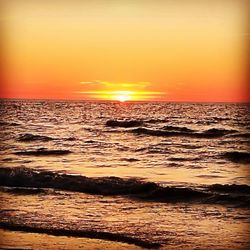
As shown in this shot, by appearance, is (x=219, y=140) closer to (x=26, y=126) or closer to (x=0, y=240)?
(x=26, y=126)

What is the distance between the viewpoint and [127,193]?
3.66 metres

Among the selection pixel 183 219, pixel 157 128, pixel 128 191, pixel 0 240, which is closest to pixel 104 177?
pixel 128 191

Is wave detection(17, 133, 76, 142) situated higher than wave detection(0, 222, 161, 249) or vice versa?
wave detection(0, 222, 161, 249)

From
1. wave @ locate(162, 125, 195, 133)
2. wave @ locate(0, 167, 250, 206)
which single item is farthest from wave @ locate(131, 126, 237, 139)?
wave @ locate(0, 167, 250, 206)

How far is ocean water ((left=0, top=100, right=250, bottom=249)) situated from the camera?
225cm

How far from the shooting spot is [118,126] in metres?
10.7

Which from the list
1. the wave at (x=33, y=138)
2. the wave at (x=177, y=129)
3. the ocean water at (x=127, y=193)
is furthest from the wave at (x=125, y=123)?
the ocean water at (x=127, y=193)

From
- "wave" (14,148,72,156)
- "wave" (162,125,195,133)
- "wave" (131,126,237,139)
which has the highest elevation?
"wave" (14,148,72,156)

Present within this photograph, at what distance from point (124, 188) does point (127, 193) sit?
0.40 ft

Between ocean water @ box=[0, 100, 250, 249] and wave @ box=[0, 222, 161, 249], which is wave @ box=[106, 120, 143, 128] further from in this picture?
wave @ box=[0, 222, 161, 249]

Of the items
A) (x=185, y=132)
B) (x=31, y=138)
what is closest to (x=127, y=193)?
(x=31, y=138)

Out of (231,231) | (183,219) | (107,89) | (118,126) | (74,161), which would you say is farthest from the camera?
(118,126)

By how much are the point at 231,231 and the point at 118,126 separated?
27.3ft

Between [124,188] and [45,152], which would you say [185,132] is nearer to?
[45,152]
